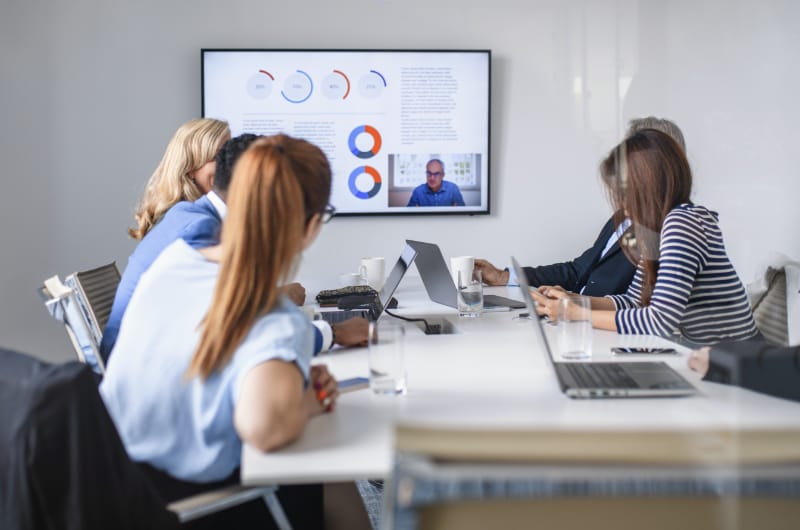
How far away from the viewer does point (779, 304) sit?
3012 mm

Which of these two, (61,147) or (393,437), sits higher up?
(61,147)

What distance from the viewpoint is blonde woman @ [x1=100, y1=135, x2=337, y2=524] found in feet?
4.49

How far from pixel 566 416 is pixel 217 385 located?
2.02 feet

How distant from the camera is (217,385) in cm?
143

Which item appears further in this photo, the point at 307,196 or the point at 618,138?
the point at 618,138

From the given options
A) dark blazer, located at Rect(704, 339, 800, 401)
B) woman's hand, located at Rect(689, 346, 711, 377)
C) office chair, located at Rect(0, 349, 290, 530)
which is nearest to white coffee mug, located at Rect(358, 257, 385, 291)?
woman's hand, located at Rect(689, 346, 711, 377)

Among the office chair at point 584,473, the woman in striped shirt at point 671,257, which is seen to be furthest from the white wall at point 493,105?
the office chair at point 584,473

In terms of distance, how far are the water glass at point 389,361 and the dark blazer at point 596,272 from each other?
64.8 inches

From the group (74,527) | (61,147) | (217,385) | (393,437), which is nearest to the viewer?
(393,437)

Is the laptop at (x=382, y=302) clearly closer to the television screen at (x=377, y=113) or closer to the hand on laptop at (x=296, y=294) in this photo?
the hand on laptop at (x=296, y=294)

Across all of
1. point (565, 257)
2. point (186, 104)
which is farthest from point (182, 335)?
point (565, 257)

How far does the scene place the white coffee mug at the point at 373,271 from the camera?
3.27 metres

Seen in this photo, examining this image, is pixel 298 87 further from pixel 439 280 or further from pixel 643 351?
pixel 643 351

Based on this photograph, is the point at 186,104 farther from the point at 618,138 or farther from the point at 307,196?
the point at 307,196
